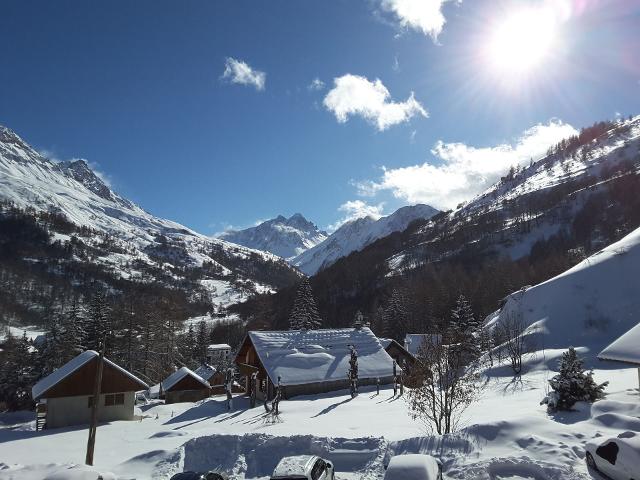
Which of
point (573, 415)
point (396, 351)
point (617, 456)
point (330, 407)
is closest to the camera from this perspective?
point (617, 456)

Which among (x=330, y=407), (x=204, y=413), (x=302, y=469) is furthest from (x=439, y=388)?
(x=204, y=413)

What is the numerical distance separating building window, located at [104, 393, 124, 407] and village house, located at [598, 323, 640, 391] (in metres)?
34.1

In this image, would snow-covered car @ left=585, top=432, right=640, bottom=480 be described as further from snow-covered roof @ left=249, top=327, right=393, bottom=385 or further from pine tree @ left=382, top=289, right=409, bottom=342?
pine tree @ left=382, top=289, right=409, bottom=342

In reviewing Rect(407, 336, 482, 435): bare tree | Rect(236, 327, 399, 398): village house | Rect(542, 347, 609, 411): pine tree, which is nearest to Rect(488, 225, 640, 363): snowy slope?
Rect(236, 327, 399, 398): village house

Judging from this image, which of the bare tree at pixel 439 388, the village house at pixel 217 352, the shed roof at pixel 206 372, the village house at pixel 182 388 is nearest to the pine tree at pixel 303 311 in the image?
the shed roof at pixel 206 372

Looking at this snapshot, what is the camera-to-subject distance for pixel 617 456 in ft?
37.6

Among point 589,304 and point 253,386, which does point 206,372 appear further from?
point 589,304

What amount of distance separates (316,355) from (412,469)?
96.4ft

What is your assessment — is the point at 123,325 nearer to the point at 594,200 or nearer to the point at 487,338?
the point at 487,338

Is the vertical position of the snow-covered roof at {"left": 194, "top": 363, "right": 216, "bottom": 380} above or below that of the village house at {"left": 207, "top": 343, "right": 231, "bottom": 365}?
below

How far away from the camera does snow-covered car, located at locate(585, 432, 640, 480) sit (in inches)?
438

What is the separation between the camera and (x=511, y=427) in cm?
1480

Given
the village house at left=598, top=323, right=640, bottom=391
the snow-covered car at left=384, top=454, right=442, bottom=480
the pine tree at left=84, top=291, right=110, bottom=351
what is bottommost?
the snow-covered car at left=384, top=454, right=442, bottom=480

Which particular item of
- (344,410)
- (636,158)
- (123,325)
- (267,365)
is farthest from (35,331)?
(636,158)
